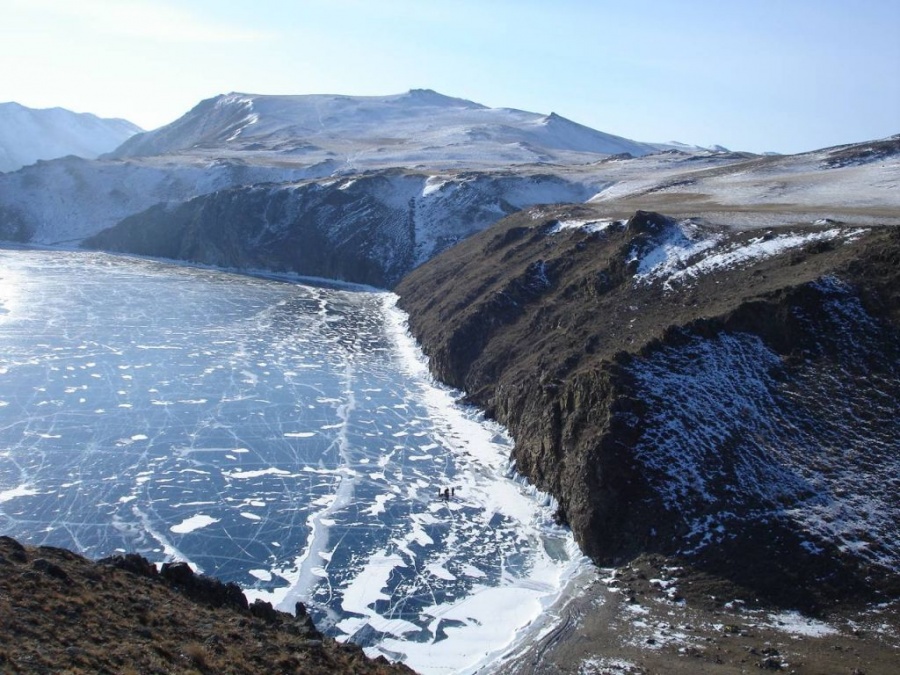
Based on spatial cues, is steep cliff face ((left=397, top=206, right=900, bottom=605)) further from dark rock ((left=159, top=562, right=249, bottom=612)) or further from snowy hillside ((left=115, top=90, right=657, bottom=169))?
snowy hillside ((left=115, top=90, right=657, bottom=169))

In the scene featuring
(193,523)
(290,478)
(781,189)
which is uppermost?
(781,189)

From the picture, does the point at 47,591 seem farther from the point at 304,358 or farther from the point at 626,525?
the point at 304,358

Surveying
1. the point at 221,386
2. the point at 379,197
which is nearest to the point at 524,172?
the point at 379,197

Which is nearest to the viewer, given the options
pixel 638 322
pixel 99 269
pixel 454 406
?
pixel 638 322

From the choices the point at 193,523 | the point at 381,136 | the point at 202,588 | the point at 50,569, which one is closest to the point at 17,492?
the point at 193,523

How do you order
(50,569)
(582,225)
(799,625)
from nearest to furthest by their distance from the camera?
1. (50,569)
2. (799,625)
3. (582,225)

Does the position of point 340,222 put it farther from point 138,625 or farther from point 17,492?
point 138,625

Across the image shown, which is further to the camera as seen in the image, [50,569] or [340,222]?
[340,222]

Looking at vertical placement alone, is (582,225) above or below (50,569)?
above
